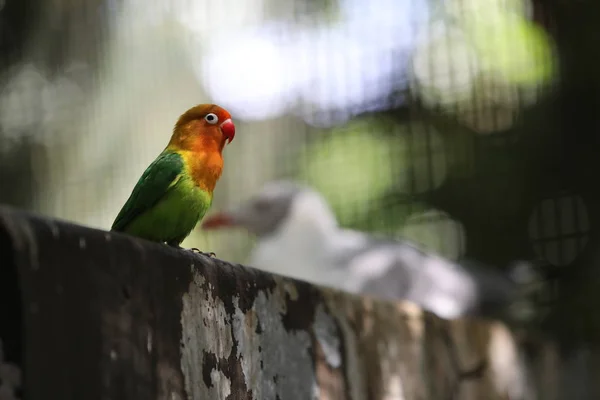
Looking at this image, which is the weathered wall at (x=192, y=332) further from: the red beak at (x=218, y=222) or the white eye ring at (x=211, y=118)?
the red beak at (x=218, y=222)

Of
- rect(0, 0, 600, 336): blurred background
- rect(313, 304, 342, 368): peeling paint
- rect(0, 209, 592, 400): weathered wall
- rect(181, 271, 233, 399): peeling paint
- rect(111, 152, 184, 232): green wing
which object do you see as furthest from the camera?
rect(0, 0, 600, 336): blurred background

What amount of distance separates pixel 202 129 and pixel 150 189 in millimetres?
196

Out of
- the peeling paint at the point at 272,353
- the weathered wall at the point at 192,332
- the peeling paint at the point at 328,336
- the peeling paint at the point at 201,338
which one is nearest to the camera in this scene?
the weathered wall at the point at 192,332

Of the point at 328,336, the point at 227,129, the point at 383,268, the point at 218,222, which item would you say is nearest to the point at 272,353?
the point at 328,336

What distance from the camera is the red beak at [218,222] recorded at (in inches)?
147

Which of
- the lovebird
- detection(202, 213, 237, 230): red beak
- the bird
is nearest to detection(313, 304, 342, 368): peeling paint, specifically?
the lovebird

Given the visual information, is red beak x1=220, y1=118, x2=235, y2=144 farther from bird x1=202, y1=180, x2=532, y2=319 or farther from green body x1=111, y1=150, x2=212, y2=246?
bird x1=202, y1=180, x2=532, y2=319

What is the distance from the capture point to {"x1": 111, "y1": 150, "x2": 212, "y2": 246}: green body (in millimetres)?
1520

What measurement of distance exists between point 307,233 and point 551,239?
1061 millimetres

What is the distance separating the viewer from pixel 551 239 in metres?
2.81

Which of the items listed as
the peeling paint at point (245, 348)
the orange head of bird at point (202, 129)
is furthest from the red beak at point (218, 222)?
the peeling paint at point (245, 348)

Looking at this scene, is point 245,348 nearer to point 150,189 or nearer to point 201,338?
point 201,338

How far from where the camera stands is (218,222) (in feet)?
12.2

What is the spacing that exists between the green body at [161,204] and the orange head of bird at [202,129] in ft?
0.36
